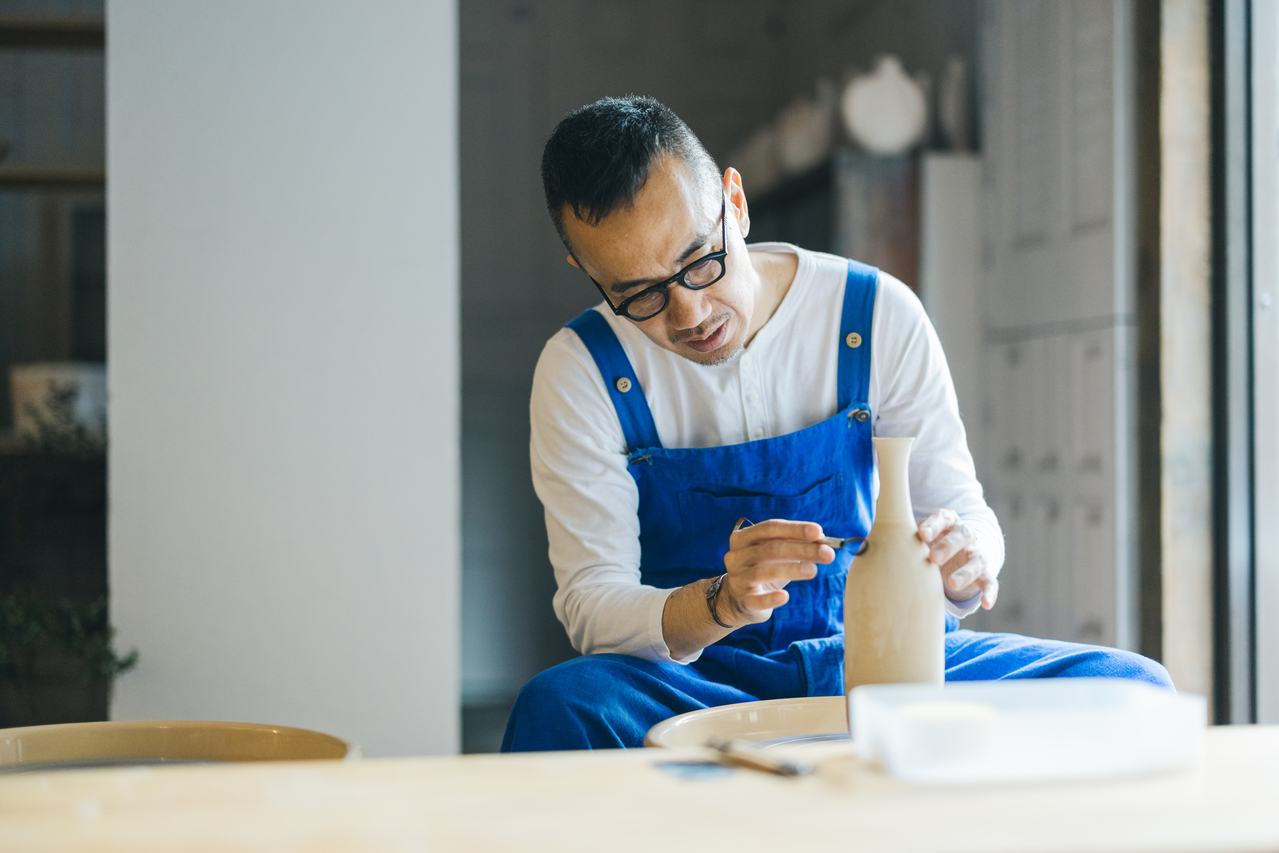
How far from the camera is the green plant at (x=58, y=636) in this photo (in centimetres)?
242

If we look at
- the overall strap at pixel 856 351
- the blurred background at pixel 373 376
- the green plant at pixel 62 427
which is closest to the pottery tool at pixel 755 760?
the overall strap at pixel 856 351

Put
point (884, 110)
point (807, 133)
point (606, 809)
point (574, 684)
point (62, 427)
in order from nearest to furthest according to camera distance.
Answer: point (606, 809) → point (574, 684) → point (62, 427) → point (884, 110) → point (807, 133)

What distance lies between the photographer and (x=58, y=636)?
2.47m

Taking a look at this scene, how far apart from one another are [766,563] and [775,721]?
0.17 metres

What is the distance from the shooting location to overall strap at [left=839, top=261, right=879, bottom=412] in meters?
1.58

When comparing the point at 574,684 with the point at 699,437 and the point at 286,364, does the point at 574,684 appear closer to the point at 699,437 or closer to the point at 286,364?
the point at 699,437

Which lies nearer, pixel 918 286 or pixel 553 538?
pixel 553 538

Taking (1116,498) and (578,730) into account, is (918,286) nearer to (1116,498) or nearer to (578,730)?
(1116,498)

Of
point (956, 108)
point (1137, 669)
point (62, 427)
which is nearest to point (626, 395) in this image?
point (1137, 669)

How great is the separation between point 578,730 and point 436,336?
4.79 ft

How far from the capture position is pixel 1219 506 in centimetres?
265

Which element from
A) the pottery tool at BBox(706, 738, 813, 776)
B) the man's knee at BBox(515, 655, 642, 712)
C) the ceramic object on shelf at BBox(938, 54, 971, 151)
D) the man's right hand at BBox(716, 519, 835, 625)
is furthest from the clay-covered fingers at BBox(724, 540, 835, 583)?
the ceramic object on shelf at BBox(938, 54, 971, 151)

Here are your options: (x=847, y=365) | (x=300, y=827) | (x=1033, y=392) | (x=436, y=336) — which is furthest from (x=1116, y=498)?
(x=300, y=827)

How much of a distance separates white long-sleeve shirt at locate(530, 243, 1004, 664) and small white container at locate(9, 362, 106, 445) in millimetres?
1676
